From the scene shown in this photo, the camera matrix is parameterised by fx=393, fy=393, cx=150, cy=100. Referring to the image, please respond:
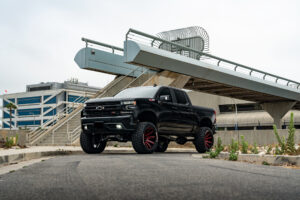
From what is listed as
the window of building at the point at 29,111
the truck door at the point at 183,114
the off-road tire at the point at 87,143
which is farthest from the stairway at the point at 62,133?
the window of building at the point at 29,111

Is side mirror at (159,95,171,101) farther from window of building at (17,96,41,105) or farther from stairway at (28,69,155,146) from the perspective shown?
window of building at (17,96,41,105)

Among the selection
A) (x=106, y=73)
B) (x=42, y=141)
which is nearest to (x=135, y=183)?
(x=42, y=141)

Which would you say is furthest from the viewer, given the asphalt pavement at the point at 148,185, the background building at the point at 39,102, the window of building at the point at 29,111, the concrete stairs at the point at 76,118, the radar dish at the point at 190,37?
the window of building at the point at 29,111

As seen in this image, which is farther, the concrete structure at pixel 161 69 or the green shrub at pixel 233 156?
the concrete structure at pixel 161 69

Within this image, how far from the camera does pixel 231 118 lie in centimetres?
7900

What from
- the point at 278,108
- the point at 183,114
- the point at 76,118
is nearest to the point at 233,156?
the point at 183,114

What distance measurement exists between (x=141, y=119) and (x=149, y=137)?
61 centimetres

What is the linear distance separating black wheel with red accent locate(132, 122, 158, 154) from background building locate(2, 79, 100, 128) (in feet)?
335

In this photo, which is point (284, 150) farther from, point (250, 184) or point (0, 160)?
point (0, 160)

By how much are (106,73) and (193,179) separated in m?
27.2

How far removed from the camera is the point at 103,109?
12.2 meters

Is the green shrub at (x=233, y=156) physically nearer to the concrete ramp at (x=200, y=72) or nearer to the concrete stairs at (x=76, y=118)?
the concrete stairs at (x=76, y=118)

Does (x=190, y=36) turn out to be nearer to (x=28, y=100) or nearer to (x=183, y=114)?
(x=183, y=114)

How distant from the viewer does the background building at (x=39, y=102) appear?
116 m
